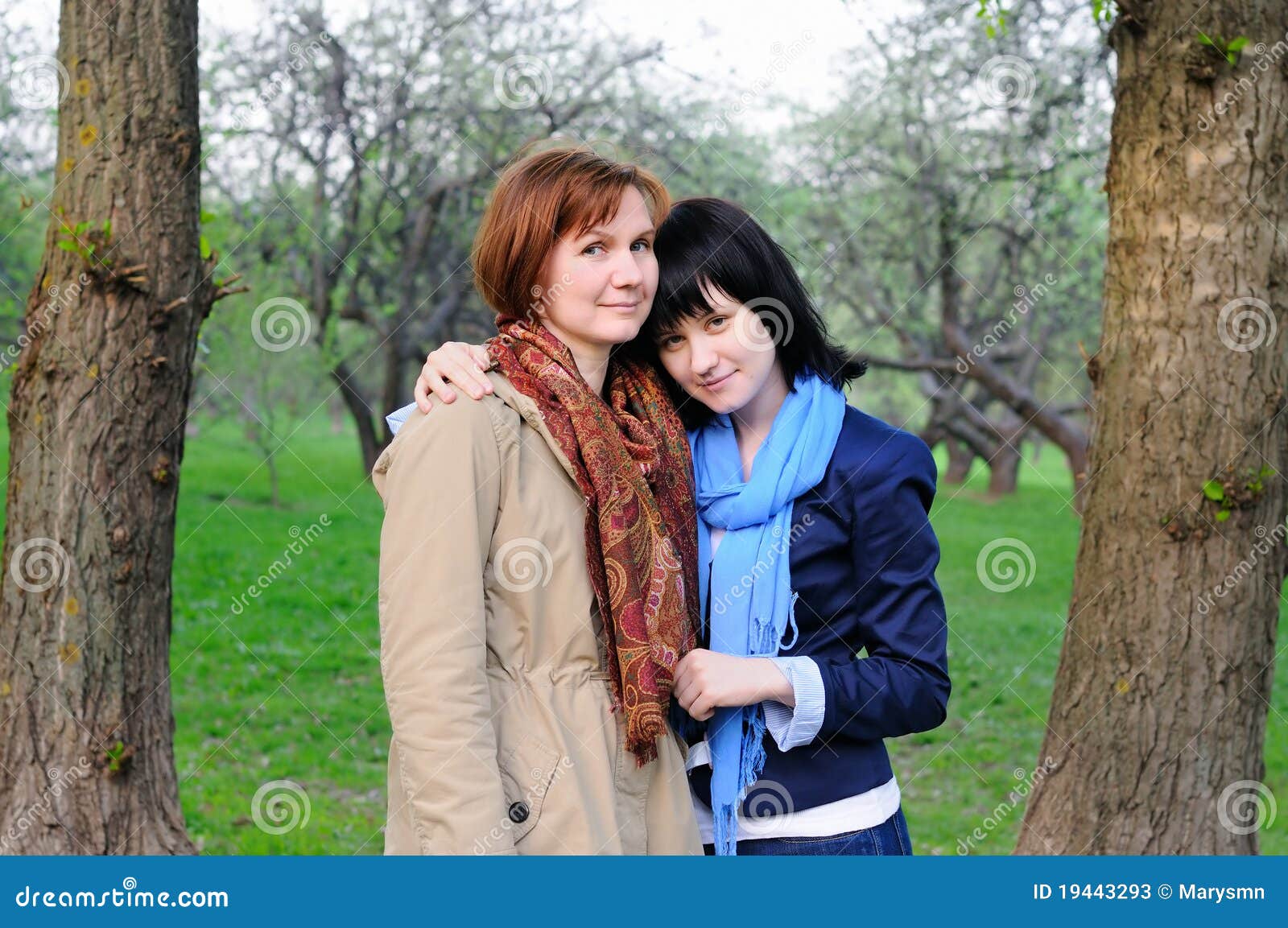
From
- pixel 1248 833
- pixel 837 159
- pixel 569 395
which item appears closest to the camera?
pixel 569 395

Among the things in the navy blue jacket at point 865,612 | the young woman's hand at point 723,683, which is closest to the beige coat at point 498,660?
the young woman's hand at point 723,683

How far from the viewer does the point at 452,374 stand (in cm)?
196

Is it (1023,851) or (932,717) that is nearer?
(932,717)

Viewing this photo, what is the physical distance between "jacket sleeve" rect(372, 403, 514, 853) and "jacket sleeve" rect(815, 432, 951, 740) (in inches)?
24.7

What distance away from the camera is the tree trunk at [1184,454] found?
3365mm

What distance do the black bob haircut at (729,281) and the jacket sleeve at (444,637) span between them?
51 cm

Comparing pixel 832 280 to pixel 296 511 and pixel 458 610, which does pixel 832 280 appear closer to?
pixel 296 511

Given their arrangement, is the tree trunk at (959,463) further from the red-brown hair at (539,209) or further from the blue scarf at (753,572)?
the red-brown hair at (539,209)

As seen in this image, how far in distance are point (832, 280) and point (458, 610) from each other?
12.7 m

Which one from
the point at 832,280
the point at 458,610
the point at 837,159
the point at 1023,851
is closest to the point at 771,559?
the point at 458,610

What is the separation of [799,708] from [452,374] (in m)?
0.82

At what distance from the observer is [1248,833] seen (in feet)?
11.8

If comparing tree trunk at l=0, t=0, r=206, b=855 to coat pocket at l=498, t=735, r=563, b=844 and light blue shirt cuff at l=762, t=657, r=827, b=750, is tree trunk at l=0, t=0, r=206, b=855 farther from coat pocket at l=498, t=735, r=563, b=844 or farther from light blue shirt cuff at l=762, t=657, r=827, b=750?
light blue shirt cuff at l=762, t=657, r=827, b=750

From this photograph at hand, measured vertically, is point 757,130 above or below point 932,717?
above
